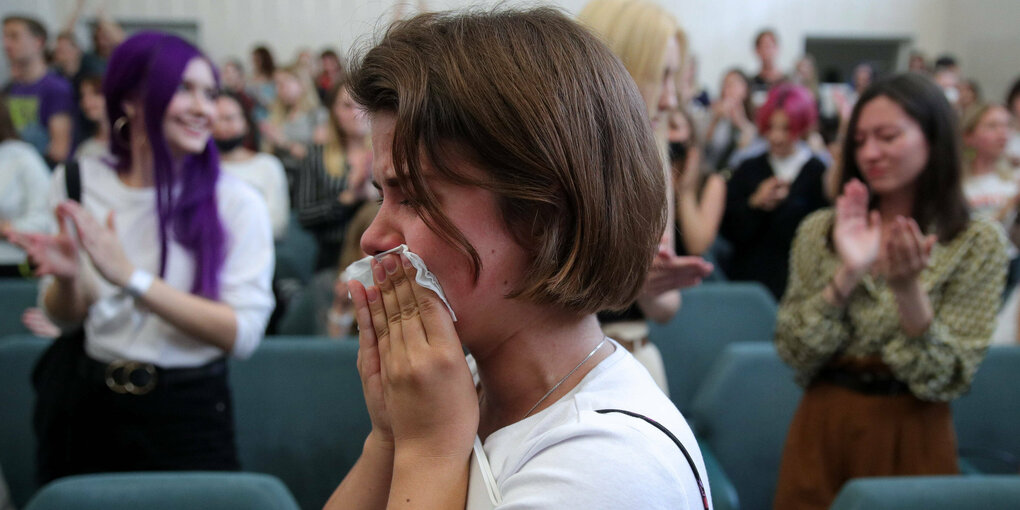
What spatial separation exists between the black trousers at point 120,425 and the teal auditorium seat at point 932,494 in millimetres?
1310

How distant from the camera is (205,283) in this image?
178cm

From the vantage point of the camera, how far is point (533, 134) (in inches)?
29.8

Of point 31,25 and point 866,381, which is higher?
point 31,25

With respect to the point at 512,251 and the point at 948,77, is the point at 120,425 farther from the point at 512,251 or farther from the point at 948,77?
the point at 948,77

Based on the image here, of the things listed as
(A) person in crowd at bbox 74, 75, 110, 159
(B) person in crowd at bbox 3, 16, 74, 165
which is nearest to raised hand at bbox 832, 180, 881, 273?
(A) person in crowd at bbox 74, 75, 110, 159

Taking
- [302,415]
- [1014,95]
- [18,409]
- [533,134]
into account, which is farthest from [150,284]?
[1014,95]

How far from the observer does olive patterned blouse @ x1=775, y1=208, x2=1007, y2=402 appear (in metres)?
A: 1.71

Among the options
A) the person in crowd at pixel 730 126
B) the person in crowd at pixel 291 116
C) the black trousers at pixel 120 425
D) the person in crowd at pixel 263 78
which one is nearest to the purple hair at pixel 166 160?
the black trousers at pixel 120 425

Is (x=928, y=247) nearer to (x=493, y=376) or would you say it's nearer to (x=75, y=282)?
(x=493, y=376)

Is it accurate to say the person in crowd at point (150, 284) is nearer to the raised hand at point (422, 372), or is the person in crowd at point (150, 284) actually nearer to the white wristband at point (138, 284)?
the white wristband at point (138, 284)

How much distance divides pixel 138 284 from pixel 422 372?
1.08 meters

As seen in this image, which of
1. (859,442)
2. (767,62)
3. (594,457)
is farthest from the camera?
(767,62)

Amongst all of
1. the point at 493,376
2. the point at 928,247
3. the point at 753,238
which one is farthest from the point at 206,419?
the point at 753,238

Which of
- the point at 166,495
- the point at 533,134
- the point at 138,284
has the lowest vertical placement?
the point at 166,495
